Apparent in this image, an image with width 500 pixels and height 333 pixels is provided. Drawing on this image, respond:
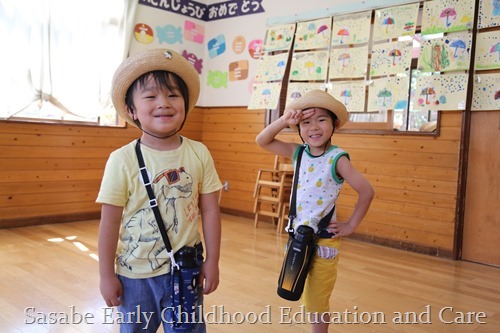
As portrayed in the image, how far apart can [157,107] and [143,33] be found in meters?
3.93

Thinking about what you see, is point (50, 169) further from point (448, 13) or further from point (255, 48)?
point (448, 13)

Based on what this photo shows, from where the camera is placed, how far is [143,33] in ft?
15.4

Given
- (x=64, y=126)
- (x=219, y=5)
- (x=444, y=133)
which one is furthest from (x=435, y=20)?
(x=64, y=126)

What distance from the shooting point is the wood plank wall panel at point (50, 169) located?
384 cm

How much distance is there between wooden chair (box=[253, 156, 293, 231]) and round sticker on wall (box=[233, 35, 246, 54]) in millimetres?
1404

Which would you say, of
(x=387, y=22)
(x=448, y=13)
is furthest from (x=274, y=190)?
(x=448, y=13)

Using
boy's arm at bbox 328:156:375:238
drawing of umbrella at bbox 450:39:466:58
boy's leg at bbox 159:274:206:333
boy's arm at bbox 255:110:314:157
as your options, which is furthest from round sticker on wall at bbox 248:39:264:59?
boy's leg at bbox 159:274:206:333

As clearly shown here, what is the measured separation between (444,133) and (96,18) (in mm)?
3377

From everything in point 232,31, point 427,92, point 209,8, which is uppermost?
point 209,8

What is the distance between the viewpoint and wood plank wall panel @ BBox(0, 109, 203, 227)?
3.84 meters

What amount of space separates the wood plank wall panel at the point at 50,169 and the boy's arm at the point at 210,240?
3271 millimetres

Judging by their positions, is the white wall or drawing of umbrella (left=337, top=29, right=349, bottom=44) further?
the white wall

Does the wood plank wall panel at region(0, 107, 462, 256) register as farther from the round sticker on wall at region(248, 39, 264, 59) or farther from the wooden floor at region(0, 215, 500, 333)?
the round sticker on wall at region(248, 39, 264, 59)

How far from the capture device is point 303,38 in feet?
14.2
